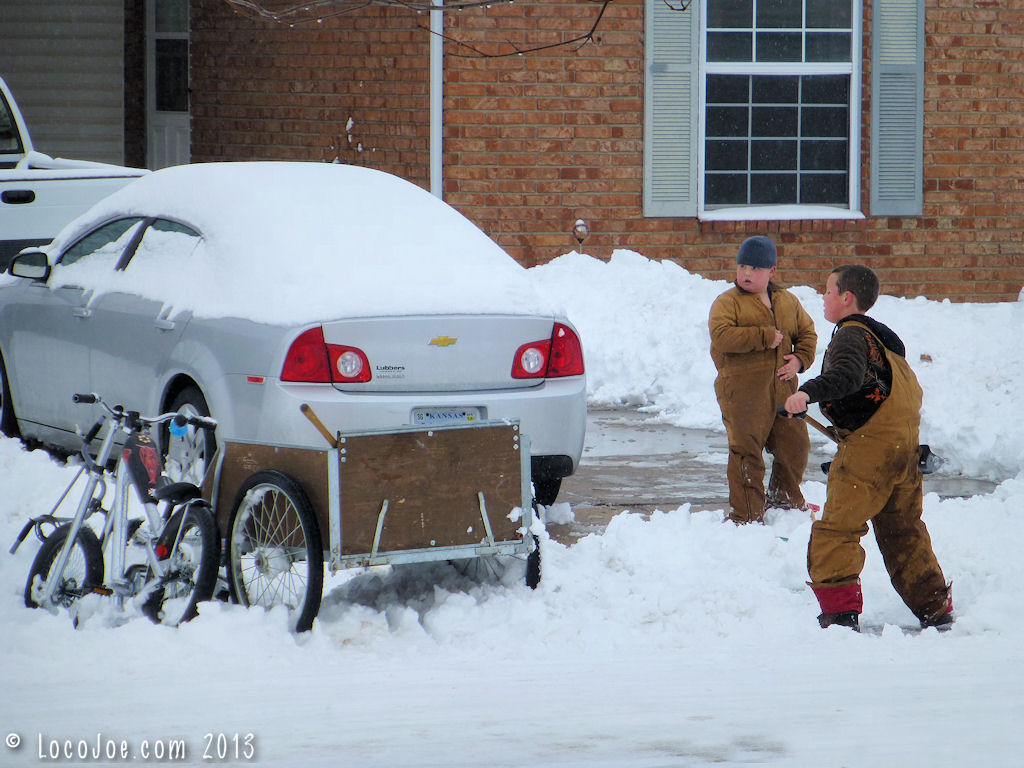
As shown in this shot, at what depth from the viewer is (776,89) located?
13.0 metres

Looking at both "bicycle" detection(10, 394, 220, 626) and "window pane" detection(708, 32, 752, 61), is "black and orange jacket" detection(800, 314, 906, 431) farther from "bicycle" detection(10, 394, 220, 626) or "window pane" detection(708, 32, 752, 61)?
"window pane" detection(708, 32, 752, 61)

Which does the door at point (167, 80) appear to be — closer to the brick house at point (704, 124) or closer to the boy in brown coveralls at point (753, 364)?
the brick house at point (704, 124)

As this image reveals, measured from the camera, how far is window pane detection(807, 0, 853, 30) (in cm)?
1292

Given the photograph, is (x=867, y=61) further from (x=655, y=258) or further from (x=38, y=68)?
(x=38, y=68)

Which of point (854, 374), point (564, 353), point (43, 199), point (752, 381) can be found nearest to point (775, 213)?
point (43, 199)

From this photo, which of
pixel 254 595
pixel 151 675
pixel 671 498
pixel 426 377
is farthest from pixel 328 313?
pixel 671 498

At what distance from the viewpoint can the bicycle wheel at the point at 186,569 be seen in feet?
15.8

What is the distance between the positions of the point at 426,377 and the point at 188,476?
3.52 ft

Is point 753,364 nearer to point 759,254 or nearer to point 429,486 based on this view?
point 759,254

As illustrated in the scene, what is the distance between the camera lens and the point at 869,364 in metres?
5.12

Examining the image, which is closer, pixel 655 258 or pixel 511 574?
pixel 511 574

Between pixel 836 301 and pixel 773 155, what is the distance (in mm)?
8168

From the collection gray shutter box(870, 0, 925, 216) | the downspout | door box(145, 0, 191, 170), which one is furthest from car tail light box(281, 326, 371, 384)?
door box(145, 0, 191, 170)

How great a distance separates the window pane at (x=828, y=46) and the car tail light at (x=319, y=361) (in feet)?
27.7
